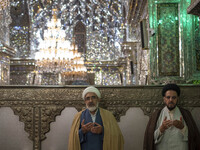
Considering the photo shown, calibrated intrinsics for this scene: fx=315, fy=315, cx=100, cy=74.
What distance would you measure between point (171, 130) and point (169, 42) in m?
2.67

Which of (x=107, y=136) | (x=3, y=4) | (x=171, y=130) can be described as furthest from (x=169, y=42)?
(x=3, y=4)

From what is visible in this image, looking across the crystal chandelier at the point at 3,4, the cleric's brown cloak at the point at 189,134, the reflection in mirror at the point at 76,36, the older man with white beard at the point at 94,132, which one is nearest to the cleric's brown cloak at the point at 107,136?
the older man with white beard at the point at 94,132

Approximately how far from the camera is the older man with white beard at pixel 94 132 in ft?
11.5

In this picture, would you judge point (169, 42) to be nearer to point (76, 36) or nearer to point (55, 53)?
point (55, 53)

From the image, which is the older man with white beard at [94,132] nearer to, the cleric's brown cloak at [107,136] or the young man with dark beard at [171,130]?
the cleric's brown cloak at [107,136]

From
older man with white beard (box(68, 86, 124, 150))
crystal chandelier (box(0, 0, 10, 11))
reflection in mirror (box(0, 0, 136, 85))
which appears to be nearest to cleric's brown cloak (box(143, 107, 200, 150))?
older man with white beard (box(68, 86, 124, 150))

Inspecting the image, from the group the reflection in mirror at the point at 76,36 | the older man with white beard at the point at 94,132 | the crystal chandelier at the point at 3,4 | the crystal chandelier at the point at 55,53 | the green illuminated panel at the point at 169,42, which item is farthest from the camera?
the reflection in mirror at the point at 76,36

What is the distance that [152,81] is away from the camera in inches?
232

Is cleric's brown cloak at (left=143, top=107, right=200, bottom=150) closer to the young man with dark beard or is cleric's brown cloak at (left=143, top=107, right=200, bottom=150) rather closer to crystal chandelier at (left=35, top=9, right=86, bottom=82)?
the young man with dark beard

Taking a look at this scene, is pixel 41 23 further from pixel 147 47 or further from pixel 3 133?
pixel 3 133

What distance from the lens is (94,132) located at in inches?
137

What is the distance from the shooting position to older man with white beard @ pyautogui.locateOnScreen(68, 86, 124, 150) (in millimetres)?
3500

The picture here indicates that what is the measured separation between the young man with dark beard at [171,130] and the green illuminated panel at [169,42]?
2.20 metres

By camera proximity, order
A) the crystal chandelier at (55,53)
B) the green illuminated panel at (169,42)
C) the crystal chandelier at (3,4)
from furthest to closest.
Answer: the crystal chandelier at (55,53), the crystal chandelier at (3,4), the green illuminated panel at (169,42)
